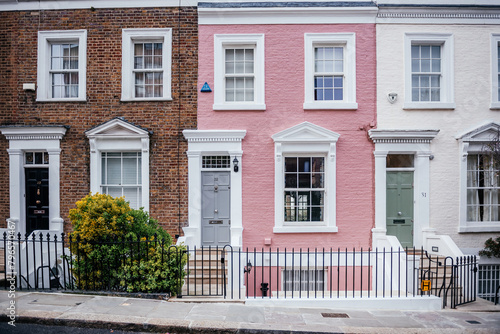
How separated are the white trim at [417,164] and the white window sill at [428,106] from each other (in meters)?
0.70

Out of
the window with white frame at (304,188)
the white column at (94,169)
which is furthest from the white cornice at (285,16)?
the white column at (94,169)

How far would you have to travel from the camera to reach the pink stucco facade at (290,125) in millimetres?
9773

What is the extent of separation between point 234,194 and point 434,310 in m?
5.47

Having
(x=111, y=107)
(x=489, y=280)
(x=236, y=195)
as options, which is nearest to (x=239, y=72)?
(x=236, y=195)

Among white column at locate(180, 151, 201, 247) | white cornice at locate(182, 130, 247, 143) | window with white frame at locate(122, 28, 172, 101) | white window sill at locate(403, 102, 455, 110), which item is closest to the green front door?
white window sill at locate(403, 102, 455, 110)

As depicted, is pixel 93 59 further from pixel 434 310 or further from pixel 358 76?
pixel 434 310

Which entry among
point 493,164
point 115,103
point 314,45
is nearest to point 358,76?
point 314,45

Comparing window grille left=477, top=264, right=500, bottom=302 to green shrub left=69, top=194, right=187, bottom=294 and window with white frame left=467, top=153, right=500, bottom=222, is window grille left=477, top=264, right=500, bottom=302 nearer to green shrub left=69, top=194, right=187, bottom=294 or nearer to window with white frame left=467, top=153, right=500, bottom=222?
window with white frame left=467, top=153, right=500, bottom=222

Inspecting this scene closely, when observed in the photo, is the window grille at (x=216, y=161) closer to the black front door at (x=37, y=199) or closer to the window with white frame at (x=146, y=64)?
the window with white frame at (x=146, y=64)

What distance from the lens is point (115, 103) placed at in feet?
32.8

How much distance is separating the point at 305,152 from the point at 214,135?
8.69ft

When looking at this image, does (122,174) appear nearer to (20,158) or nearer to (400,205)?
(20,158)

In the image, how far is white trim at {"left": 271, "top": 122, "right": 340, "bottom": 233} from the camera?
972 centimetres

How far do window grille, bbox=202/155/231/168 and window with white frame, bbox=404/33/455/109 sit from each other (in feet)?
17.5
